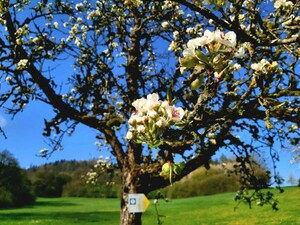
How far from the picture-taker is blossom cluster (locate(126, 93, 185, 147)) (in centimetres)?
223

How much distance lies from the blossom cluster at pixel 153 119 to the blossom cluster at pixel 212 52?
0.25 m

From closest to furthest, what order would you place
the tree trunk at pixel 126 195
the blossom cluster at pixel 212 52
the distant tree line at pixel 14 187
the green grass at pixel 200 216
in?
the blossom cluster at pixel 212 52
the tree trunk at pixel 126 195
the green grass at pixel 200 216
the distant tree line at pixel 14 187

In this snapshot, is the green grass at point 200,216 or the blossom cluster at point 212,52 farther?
the green grass at point 200,216

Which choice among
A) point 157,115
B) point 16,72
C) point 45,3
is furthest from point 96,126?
point 157,115

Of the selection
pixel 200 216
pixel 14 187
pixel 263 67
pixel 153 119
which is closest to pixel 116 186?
pixel 14 187

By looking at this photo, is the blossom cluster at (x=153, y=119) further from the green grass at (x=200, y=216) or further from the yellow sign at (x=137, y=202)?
the green grass at (x=200, y=216)

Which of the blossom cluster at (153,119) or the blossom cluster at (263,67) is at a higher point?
the blossom cluster at (263,67)

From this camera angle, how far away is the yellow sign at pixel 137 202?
8.59 meters

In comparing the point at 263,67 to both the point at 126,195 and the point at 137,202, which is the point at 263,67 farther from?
the point at 126,195

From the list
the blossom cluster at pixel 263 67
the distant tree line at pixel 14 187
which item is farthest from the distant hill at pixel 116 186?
the blossom cluster at pixel 263 67

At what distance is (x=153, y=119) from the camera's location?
2.23 m

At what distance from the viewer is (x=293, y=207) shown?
98.0 feet

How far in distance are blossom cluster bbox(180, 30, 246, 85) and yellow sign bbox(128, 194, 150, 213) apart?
21.5 feet

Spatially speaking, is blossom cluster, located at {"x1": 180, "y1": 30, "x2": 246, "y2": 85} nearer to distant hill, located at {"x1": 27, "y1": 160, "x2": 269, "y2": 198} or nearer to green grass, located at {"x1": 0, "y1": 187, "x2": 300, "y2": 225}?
green grass, located at {"x1": 0, "y1": 187, "x2": 300, "y2": 225}
